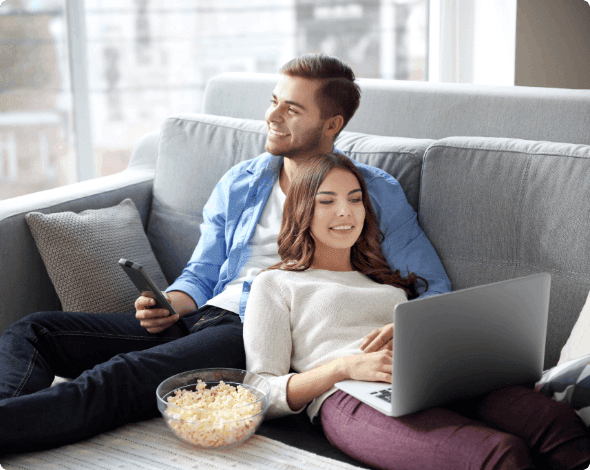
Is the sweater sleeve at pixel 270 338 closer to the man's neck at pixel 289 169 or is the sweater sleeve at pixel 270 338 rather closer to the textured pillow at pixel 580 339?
the man's neck at pixel 289 169

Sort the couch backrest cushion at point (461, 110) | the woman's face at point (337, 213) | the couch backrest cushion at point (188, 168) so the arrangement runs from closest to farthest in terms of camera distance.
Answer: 1. the woman's face at point (337, 213)
2. the couch backrest cushion at point (461, 110)
3. the couch backrest cushion at point (188, 168)

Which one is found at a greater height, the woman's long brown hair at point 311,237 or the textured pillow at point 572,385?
the woman's long brown hair at point 311,237

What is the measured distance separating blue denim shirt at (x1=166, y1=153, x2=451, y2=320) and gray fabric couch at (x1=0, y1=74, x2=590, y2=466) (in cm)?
7

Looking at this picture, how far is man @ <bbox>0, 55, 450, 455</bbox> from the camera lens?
1388 mm

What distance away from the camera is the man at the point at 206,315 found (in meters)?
1.39

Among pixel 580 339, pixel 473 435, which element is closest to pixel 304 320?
pixel 473 435

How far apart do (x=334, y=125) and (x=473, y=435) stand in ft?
3.04

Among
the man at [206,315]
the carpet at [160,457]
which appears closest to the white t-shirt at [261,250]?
the man at [206,315]

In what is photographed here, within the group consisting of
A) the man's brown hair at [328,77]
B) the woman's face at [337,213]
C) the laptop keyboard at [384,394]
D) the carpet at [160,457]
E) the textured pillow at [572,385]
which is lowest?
the carpet at [160,457]

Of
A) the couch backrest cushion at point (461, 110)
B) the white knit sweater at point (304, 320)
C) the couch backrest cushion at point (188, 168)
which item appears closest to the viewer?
the white knit sweater at point (304, 320)

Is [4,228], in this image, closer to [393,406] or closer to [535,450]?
[393,406]

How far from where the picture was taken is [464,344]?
118 centimetres

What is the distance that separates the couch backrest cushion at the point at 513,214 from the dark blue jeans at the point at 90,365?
59cm

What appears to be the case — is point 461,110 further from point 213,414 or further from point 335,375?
point 213,414
